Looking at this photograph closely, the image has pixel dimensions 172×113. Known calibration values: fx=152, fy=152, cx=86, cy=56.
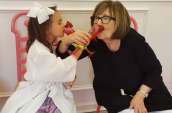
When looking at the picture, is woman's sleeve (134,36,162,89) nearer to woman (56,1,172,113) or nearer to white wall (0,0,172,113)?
woman (56,1,172,113)

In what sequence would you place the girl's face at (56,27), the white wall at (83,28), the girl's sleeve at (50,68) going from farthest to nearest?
the white wall at (83,28)
the girl's face at (56,27)
the girl's sleeve at (50,68)

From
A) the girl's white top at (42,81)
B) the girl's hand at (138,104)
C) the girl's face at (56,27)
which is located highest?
the girl's face at (56,27)

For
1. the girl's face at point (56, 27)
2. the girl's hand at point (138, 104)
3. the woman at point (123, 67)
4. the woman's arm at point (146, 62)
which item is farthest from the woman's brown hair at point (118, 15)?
the girl's hand at point (138, 104)

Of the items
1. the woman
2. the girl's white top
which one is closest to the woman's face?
the woman

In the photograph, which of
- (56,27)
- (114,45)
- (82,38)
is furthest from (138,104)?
(56,27)

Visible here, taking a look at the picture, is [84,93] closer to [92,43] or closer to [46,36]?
[92,43]

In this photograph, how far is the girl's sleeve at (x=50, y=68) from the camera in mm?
756

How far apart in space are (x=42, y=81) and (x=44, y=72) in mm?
73

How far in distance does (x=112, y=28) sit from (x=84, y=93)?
2.62ft

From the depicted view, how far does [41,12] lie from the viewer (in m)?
0.79

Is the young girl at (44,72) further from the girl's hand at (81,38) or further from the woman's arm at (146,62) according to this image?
the woman's arm at (146,62)

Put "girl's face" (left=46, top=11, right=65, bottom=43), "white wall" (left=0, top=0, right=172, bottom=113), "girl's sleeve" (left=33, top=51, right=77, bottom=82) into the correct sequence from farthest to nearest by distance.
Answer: "white wall" (left=0, top=0, right=172, bottom=113)
"girl's face" (left=46, top=11, right=65, bottom=43)
"girl's sleeve" (left=33, top=51, right=77, bottom=82)

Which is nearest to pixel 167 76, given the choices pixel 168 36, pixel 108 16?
pixel 168 36

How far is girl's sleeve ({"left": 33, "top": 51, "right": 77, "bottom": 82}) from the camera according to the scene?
0.76 meters
